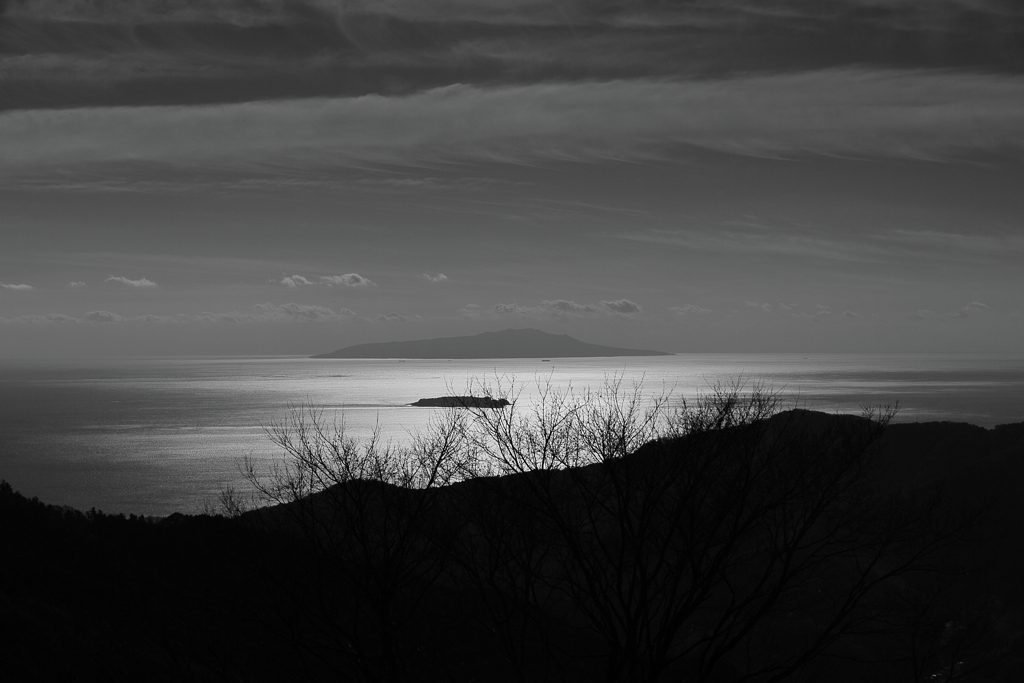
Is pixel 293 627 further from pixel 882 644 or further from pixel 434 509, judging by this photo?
pixel 882 644

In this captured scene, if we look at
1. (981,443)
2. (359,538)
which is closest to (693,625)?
(359,538)

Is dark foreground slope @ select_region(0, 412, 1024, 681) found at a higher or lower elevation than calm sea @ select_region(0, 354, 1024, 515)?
higher

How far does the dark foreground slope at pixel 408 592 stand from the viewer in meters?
11.4

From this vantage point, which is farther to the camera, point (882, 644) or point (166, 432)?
point (166, 432)

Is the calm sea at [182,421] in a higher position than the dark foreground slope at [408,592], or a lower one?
lower

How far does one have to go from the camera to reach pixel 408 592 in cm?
2272

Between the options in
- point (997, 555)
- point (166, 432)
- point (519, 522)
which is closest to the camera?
point (519, 522)

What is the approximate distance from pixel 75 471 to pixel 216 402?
7704cm

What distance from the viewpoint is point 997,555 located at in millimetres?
28922

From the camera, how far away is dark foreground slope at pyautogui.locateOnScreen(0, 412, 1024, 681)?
37.4 ft

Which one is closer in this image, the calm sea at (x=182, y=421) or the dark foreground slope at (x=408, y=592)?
the dark foreground slope at (x=408, y=592)

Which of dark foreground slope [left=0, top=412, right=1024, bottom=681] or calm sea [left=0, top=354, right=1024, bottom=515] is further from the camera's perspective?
calm sea [left=0, top=354, right=1024, bottom=515]

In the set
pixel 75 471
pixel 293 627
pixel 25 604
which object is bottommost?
pixel 75 471

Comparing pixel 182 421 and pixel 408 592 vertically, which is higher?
pixel 408 592
